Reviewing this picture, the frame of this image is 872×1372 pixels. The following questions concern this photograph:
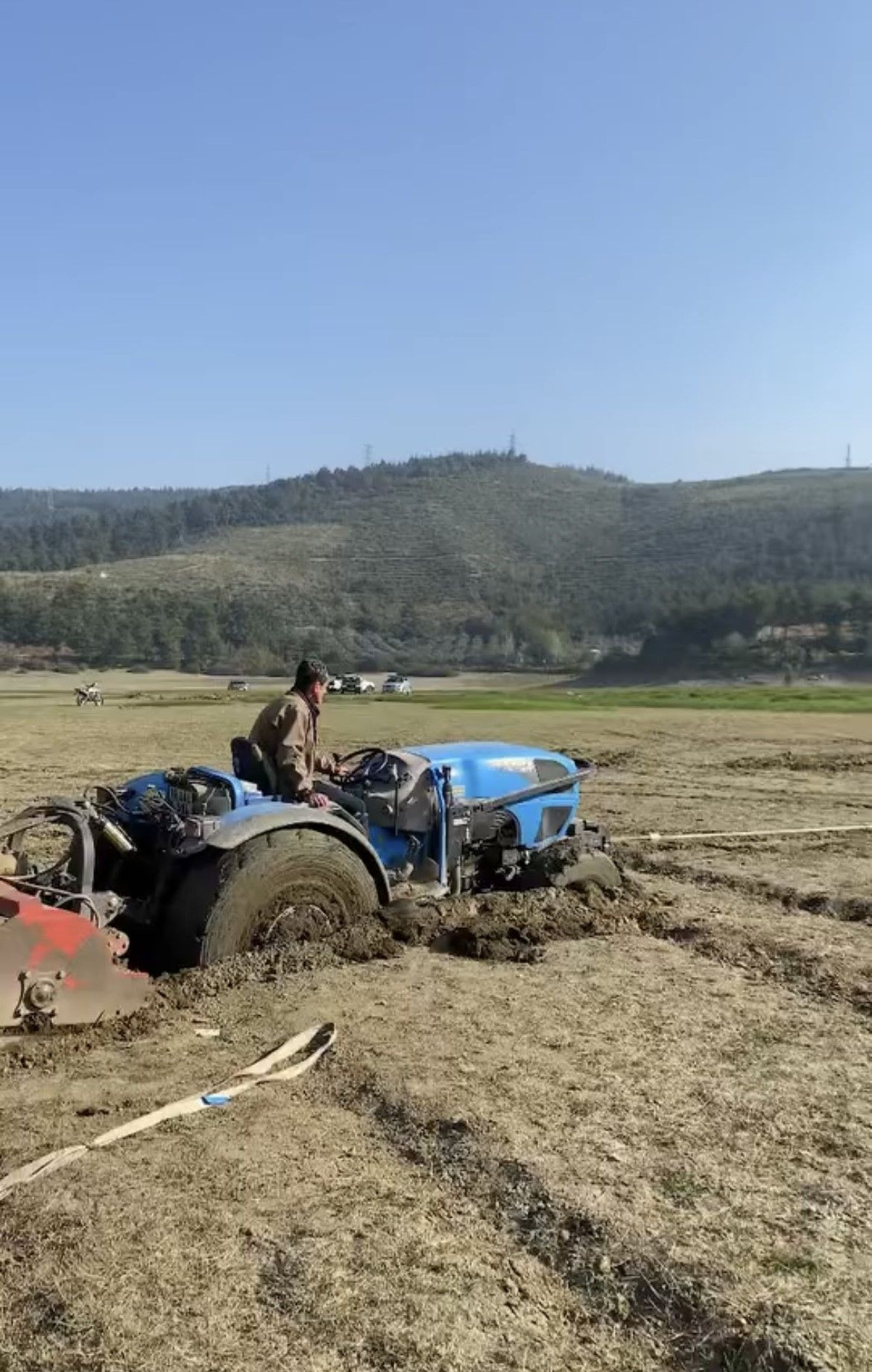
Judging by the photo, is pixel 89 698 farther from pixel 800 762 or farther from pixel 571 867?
pixel 571 867

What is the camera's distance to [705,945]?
7.44m

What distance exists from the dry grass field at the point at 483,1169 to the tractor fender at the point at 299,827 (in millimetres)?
478

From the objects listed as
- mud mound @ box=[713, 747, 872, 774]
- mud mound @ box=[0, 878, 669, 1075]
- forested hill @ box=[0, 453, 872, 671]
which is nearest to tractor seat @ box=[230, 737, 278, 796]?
mud mound @ box=[0, 878, 669, 1075]

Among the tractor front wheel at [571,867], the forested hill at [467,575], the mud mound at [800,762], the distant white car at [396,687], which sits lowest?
the distant white car at [396,687]

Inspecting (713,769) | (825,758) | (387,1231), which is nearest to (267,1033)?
(387,1231)

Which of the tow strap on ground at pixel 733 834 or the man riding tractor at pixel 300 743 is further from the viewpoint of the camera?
the tow strap on ground at pixel 733 834

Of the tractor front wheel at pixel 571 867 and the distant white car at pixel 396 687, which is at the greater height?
the tractor front wheel at pixel 571 867

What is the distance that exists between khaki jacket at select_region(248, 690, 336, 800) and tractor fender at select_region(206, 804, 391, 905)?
259 mm

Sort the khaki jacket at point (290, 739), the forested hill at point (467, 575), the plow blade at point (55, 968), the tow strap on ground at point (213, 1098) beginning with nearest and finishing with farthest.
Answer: the tow strap on ground at point (213, 1098), the plow blade at point (55, 968), the khaki jacket at point (290, 739), the forested hill at point (467, 575)

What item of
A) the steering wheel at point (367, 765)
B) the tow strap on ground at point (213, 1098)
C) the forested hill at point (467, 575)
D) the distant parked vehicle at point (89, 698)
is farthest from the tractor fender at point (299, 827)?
the forested hill at point (467, 575)

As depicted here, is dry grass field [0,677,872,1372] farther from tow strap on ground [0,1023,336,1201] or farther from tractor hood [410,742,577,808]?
tractor hood [410,742,577,808]

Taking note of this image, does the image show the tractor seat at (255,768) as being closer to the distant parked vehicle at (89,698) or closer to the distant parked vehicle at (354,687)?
the distant parked vehicle at (89,698)

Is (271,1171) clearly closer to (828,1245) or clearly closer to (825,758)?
(828,1245)

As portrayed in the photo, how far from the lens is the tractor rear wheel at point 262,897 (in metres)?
6.14
